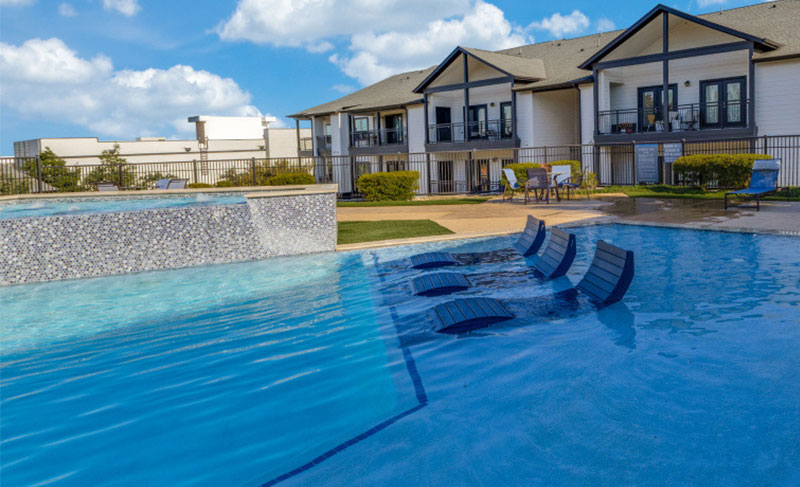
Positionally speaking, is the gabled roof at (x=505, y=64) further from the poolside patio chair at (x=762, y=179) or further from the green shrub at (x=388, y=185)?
the poolside patio chair at (x=762, y=179)

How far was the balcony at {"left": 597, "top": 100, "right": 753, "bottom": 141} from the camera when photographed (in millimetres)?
23559

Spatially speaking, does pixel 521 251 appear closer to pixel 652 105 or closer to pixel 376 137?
pixel 652 105

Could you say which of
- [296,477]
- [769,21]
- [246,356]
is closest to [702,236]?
[246,356]

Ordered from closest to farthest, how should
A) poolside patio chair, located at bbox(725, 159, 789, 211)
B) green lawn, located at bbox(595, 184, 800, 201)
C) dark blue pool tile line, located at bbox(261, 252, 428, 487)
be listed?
1. dark blue pool tile line, located at bbox(261, 252, 428, 487)
2. poolside patio chair, located at bbox(725, 159, 789, 211)
3. green lawn, located at bbox(595, 184, 800, 201)

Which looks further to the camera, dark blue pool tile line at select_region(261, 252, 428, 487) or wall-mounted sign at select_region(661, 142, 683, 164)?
wall-mounted sign at select_region(661, 142, 683, 164)

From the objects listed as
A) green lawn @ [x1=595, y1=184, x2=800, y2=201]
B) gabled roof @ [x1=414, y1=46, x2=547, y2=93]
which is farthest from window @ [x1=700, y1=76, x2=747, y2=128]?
gabled roof @ [x1=414, y1=46, x2=547, y2=93]

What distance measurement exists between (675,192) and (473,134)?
1433 cm

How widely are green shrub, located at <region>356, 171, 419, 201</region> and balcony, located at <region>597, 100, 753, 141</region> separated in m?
9.37

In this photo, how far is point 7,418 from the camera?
467 centimetres

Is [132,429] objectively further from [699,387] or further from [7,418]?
[699,387]

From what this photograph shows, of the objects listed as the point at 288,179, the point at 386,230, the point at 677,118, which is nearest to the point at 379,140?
the point at 288,179

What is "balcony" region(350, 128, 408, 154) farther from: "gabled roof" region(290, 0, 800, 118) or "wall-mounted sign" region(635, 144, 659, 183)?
"wall-mounted sign" region(635, 144, 659, 183)

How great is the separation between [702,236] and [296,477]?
9.04 m

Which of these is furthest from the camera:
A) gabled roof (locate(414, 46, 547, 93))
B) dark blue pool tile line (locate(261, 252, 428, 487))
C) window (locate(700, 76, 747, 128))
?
gabled roof (locate(414, 46, 547, 93))
